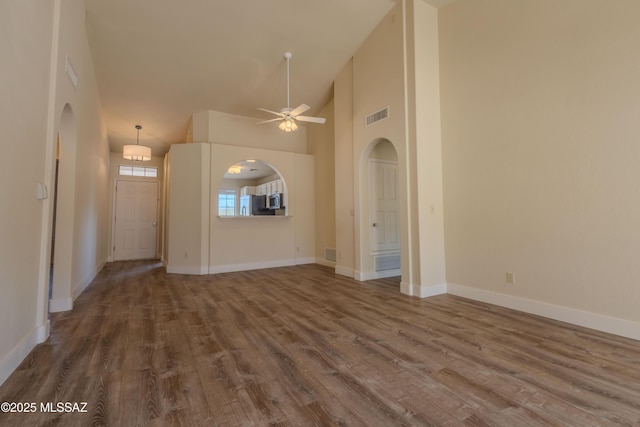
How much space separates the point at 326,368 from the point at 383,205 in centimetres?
389

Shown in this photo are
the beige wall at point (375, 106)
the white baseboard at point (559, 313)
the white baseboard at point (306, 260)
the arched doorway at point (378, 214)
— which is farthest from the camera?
the white baseboard at point (306, 260)

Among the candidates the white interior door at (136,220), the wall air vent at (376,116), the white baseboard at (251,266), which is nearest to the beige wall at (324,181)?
the white baseboard at (251,266)

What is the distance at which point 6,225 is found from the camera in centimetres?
190

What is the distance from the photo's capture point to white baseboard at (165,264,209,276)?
5.82 m

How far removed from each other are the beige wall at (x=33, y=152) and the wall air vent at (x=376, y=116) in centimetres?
402

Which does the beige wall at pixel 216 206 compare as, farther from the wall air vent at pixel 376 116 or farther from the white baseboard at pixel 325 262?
the wall air vent at pixel 376 116

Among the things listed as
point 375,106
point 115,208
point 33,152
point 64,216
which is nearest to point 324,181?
point 375,106

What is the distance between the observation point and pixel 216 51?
4.92 metres

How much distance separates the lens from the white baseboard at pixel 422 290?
13.3ft

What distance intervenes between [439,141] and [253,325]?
3.60m

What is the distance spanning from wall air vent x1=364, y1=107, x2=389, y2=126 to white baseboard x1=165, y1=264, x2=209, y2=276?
13.9 feet

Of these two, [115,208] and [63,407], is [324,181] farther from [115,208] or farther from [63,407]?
[115,208]

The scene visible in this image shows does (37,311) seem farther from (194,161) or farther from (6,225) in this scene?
(194,161)

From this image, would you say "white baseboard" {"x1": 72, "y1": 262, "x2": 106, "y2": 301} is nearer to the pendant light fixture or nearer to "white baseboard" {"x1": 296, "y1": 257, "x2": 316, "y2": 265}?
the pendant light fixture
